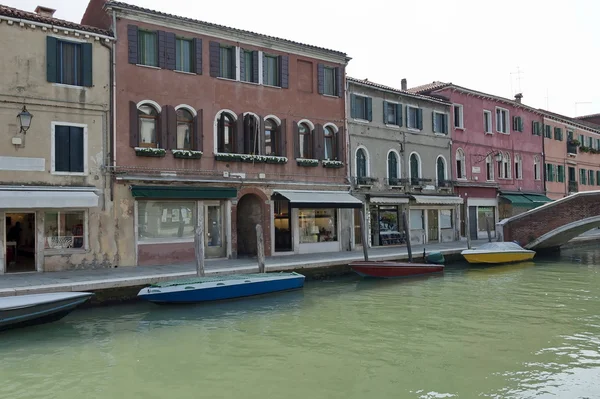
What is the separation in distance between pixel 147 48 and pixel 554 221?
17910mm

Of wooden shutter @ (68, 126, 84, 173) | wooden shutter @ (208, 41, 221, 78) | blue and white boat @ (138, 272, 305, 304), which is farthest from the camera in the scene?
wooden shutter @ (208, 41, 221, 78)

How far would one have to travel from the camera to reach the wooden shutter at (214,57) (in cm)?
1712

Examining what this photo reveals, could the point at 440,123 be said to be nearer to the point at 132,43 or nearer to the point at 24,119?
the point at 132,43

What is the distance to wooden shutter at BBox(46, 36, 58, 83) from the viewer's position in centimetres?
1417

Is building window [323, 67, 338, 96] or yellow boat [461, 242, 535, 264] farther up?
building window [323, 67, 338, 96]

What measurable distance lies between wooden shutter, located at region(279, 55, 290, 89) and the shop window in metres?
4.66

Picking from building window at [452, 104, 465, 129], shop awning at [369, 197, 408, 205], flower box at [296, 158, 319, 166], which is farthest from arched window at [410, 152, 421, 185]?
flower box at [296, 158, 319, 166]

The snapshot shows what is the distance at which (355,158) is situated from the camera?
21.4 meters

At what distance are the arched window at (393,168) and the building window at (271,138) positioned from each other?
6258 millimetres

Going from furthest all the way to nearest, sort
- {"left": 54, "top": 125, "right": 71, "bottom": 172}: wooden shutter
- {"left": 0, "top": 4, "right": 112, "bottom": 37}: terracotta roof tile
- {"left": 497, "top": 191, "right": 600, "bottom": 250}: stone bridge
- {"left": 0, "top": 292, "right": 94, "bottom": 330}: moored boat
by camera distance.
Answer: {"left": 497, "top": 191, "right": 600, "bottom": 250}: stone bridge < {"left": 54, "top": 125, "right": 71, "bottom": 172}: wooden shutter < {"left": 0, "top": 4, "right": 112, "bottom": 37}: terracotta roof tile < {"left": 0, "top": 292, "right": 94, "bottom": 330}: moored boat

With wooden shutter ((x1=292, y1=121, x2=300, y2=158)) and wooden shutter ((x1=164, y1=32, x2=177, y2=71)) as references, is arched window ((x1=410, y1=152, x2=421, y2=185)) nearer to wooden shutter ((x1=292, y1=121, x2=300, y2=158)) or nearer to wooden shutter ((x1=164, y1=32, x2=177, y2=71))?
wooden shutter ((x1=292, y1=121, x2=300, y2=158))

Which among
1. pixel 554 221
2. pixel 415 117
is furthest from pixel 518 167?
pixel 415 117

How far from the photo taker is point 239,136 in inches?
696

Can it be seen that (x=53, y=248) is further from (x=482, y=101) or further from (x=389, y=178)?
(x=482, y=101)
